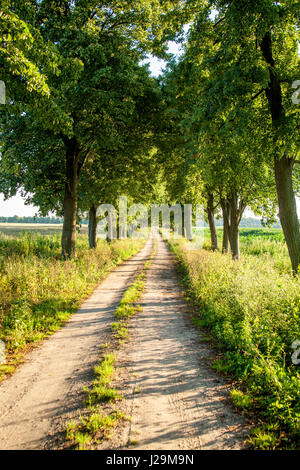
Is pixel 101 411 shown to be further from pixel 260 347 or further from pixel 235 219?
pixel 235 219

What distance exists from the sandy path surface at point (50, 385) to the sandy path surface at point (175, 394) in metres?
0.91

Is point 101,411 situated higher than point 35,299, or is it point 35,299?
point 35,299

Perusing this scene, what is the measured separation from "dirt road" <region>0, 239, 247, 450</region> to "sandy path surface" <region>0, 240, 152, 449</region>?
0.01 metres

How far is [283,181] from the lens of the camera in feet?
28.3

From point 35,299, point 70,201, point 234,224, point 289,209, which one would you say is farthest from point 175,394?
point 234,224

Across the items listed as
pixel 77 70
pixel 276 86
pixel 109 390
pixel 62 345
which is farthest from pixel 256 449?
pixel 77 70

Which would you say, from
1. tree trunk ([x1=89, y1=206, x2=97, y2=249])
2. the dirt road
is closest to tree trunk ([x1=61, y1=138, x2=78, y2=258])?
the dirt road

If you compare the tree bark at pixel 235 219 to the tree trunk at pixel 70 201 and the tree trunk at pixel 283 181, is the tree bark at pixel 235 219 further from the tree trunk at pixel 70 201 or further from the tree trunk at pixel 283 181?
the tree trunk at pixel 70 201

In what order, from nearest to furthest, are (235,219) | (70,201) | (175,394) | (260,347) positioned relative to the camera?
(175,394)
(260,347)
(70,201)
(235,219)

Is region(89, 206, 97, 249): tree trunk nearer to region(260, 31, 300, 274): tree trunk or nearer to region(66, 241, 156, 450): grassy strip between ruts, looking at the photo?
region(260, 31, 300, 274): tree trunk

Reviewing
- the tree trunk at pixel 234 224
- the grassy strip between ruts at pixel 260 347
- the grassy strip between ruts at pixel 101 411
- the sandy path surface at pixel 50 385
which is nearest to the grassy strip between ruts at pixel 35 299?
the sandy path surface at pixel 50 385

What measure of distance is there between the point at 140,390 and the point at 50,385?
1.64 metres

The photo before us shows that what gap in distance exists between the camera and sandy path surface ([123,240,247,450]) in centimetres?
350

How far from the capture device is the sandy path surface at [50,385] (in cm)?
367
